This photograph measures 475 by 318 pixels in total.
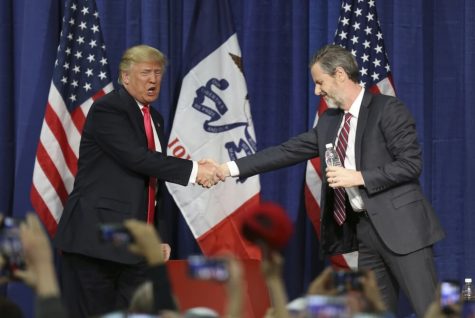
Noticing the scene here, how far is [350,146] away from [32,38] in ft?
7.60

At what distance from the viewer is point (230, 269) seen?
1934 millimetres

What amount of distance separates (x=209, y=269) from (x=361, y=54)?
12.4 feet

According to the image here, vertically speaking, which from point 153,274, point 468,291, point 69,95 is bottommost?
point 468,291

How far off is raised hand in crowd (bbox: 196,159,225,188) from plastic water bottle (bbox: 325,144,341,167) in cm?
70

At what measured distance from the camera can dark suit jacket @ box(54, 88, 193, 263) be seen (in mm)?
4516

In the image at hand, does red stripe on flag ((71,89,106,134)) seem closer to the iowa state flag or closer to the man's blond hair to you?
the iowa state flag

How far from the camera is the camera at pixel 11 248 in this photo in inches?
84.6

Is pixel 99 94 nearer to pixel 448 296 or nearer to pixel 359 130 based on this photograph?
pixel 359 130

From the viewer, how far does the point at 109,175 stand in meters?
4.57

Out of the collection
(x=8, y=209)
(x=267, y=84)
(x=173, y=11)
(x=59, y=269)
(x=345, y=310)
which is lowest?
(x=59, y=269)

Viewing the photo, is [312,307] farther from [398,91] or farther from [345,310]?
[398,91]

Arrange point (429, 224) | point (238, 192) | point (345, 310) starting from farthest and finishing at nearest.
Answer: point (238, 192)
point (429, 224)
point (345, 310)

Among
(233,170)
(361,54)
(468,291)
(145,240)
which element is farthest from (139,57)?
(145,240)

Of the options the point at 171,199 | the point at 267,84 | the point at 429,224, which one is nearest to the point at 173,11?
the point at 267,84
